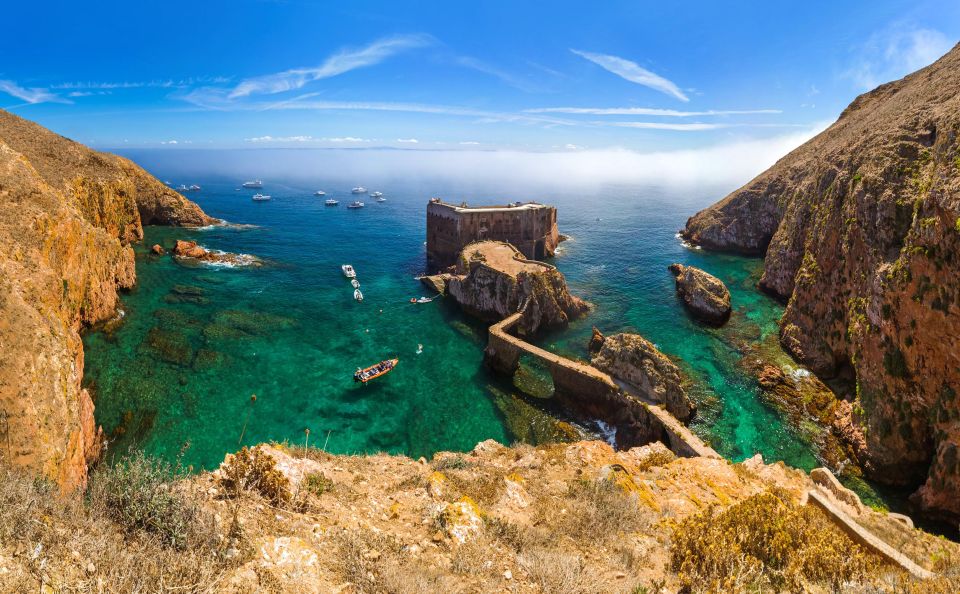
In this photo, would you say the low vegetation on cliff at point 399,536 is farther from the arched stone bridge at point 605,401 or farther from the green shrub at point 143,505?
the arched stone bridge at point 605,401

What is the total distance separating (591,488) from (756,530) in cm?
397

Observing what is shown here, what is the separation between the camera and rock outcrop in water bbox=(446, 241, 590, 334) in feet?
123

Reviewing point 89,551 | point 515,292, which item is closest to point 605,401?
point 515,292

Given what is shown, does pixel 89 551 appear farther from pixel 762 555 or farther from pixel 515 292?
pixel 515 292

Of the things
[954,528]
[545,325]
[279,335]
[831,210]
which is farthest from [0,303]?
[831,210]

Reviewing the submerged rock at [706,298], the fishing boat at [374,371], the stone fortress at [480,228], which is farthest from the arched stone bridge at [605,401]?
the stone fortress at [480,228]

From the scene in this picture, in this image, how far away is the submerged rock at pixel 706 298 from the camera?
128ft

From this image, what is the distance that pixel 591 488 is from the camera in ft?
37.3

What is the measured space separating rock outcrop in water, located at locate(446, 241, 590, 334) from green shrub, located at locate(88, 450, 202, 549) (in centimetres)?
3084

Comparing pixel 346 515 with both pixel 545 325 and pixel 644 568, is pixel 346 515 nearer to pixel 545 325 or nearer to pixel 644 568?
pixel 644 568

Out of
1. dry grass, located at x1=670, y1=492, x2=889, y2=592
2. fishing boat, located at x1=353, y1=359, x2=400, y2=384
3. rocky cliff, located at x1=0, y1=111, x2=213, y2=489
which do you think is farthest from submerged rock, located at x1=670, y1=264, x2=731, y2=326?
rocky cliff, located at x1=0, y1=111, x2=213, y2=489

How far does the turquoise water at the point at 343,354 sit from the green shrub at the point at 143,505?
384 centimetres

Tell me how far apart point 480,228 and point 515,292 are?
18.0 metres

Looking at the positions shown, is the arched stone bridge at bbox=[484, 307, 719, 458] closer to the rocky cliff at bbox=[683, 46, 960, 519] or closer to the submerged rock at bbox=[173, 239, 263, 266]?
the rocky cliff at bbox=[683, 46, 960, 519]
